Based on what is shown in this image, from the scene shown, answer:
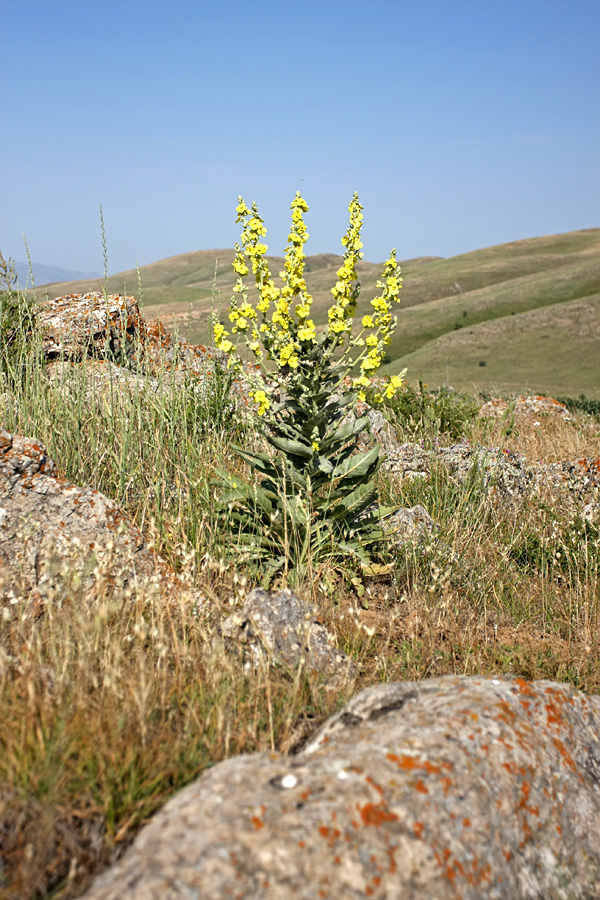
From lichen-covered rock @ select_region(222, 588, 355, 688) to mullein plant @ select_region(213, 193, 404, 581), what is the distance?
21.1 inches

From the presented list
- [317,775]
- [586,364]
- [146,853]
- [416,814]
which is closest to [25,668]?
[146,853]

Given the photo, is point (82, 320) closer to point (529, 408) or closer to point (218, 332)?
point (218, 332)

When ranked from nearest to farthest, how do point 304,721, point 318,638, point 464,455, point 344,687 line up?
point 304,721, point 344,687, point 318,638, point 464,455

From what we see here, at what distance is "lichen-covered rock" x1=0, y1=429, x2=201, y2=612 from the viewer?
3.29m

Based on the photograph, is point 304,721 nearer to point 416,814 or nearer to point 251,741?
point 251,741

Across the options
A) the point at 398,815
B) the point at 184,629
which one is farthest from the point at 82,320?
the point at 398,815

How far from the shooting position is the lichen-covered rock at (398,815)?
151 cm

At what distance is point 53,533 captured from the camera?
359 centimetres

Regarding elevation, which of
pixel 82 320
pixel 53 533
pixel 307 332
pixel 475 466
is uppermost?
pixel 82 320

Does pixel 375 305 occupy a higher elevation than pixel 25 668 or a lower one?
higher

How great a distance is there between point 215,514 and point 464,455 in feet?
10.6

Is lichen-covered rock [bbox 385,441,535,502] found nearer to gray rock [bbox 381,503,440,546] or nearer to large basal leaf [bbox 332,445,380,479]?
gray rock [bbox 381,503,440,546]

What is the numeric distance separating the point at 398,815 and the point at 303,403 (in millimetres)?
2637

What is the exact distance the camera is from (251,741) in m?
2.25
